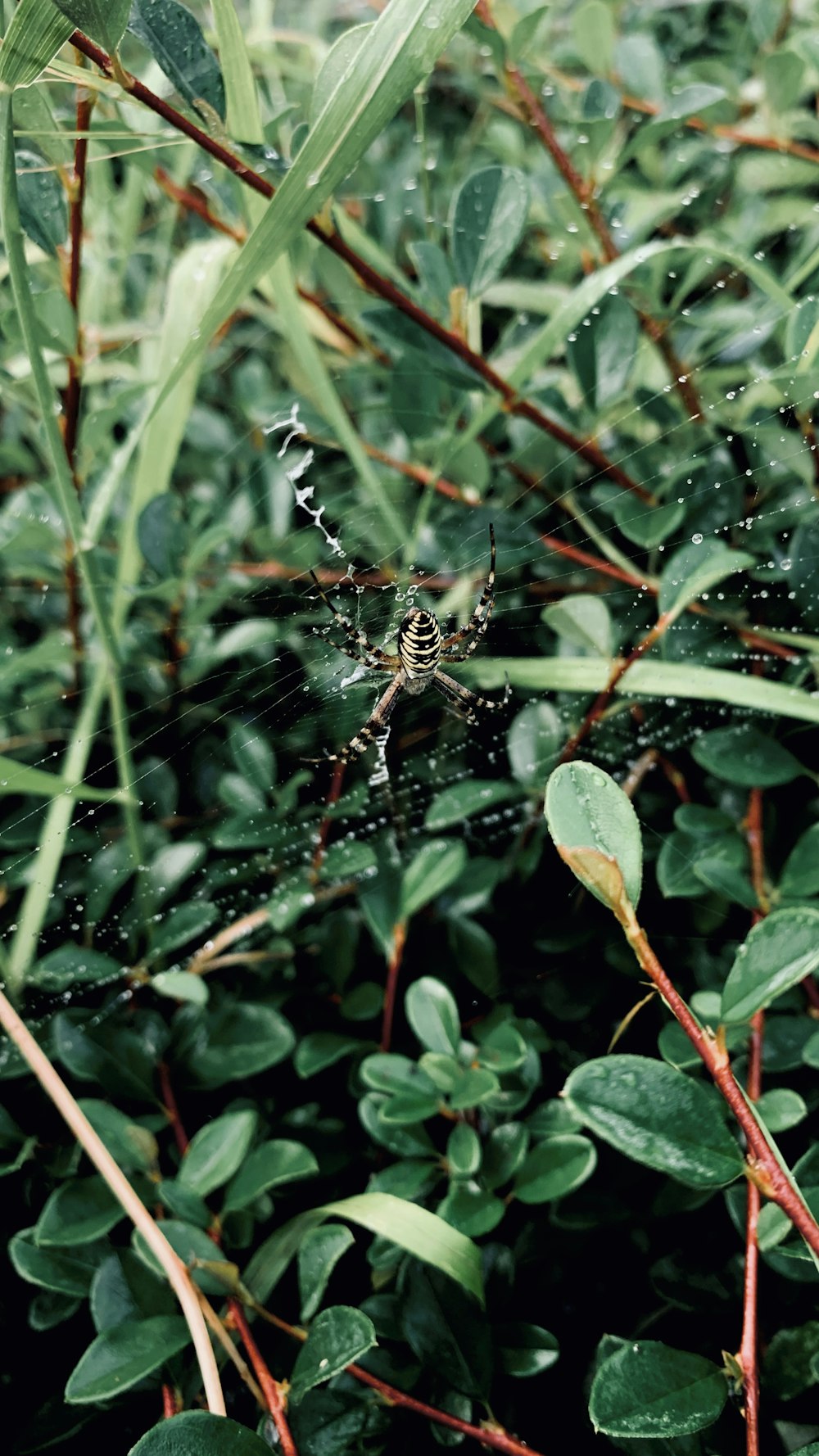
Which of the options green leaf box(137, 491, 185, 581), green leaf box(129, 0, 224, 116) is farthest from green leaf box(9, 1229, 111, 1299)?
green leaf box(129, 0, 224, 116)

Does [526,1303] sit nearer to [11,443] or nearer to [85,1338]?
[85,1338]

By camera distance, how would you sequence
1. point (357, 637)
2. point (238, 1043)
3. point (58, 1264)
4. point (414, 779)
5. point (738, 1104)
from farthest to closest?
point (357, 637), point (414, 779), point (238, 1043), point (58, 1264), point (738, 1104)

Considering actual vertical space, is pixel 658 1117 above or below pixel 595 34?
below

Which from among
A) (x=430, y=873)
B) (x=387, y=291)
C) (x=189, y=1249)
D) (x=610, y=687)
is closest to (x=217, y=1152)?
(x=189, y=1249)

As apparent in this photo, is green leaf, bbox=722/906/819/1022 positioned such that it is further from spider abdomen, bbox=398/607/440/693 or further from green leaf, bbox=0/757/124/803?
spider abdomen, bbox=398/607/440/693

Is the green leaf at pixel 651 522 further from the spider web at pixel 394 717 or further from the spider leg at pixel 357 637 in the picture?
the spider leg at pixel 357 637

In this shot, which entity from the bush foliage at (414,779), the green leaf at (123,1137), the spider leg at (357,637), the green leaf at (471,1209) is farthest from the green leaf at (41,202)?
the green leaf at (471,1209)

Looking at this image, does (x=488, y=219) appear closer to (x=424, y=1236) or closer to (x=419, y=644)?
(x=419, y=644)
